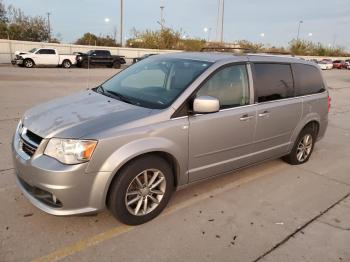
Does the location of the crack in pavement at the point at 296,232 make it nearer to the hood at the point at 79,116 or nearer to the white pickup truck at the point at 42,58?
the hood at the point at 79,116

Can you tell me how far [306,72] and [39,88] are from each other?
10598mm

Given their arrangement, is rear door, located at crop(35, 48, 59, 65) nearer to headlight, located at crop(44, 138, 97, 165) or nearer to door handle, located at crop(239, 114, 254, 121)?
door handle, located at crop(239, 114, 254, 121)

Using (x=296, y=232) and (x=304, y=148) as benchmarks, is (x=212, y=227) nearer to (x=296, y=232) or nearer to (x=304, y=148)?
(x=296, y=232)

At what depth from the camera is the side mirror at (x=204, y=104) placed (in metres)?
3.57

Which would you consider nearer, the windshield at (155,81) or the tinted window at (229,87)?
the windshield at (155,81)

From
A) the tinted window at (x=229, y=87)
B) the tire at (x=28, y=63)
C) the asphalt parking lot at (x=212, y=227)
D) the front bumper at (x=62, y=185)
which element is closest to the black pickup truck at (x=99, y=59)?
the tire at (x=28, y=63)

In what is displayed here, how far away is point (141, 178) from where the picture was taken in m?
3.49

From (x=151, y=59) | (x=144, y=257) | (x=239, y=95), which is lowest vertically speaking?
(x=144, y=257)

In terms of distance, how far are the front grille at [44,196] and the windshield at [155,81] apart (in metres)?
1.29

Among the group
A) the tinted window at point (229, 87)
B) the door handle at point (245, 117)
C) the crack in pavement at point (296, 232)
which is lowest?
the crack in pavement at point (296, 232)

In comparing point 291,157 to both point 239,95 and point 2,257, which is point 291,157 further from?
point 2,257

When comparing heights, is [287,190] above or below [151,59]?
below

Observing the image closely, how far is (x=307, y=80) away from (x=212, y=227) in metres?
3.12

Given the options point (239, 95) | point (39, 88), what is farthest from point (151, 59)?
point (39, 88)
